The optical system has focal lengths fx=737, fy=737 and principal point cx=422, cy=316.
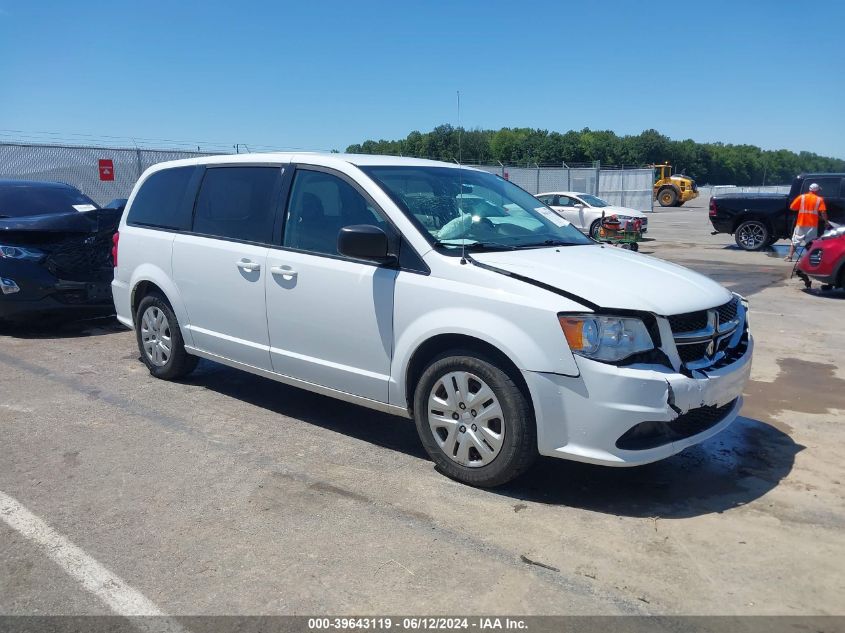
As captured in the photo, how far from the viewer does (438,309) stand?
4.11 m

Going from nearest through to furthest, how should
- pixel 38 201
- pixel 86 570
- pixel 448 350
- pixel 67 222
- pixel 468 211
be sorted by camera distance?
1. pixel 86 570
2. pixel 448 350
3. pixel 468 211
4. pixel 67 222
5. pixel 38 201

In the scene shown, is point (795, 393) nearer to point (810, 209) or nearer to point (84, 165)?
point (810, 209)

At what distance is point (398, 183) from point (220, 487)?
214 cm

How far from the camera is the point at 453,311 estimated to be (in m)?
4.05

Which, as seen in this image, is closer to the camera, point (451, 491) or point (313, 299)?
point (451, 491)

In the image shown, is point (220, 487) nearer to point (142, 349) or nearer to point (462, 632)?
point (462, 632)

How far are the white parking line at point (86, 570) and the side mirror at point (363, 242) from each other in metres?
2.06

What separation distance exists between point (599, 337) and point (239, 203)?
9.75 feet

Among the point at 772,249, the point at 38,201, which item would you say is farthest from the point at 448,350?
the point at 772,249

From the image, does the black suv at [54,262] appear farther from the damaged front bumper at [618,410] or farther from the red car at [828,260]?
the red car at [828,260]

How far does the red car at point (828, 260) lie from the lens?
35.4ft

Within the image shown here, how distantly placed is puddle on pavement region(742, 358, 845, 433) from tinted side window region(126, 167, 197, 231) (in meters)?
4.65

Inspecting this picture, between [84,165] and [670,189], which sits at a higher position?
[84,165]

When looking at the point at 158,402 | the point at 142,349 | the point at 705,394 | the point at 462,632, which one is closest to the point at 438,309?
the point at 705,394
